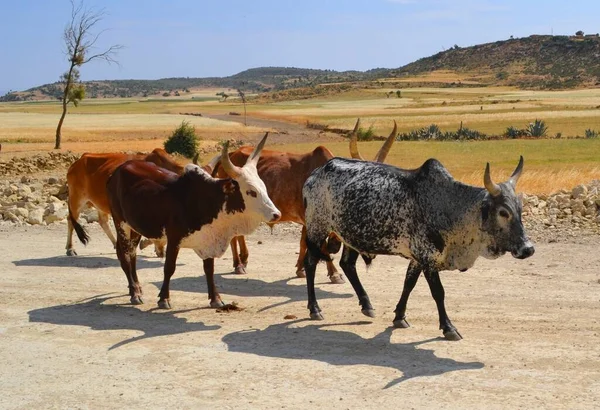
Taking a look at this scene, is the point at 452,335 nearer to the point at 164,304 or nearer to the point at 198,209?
the point at 198,209

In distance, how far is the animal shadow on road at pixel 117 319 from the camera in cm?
1023

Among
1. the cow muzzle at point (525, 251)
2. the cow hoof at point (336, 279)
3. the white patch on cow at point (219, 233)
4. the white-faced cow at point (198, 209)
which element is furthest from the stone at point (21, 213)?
the cow muzzle at point (525, 251)

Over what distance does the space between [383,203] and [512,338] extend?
204 cm

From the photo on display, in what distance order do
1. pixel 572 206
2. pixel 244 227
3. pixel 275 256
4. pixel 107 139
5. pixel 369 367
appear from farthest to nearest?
pixel 107 139, pixel 572 206, pixel 275 256, pixel 244 227, pixel 369 367

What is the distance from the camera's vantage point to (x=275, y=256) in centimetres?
1544

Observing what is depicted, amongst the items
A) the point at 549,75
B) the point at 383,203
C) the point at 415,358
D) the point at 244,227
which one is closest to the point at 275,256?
the point at 244,227

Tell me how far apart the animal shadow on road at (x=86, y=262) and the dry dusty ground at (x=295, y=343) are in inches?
12.8

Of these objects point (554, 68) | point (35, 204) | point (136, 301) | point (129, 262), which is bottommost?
point (136, 301)

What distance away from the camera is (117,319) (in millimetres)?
10734

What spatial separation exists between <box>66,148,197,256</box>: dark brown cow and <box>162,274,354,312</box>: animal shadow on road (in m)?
1.65

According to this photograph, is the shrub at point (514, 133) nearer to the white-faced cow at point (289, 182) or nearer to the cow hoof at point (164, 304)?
the white-faced cow at point (289, 182)

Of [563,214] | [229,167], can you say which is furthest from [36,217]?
[563,214]

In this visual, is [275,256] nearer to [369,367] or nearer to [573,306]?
[573,306]

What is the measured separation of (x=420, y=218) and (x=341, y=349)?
1695 millimetres
